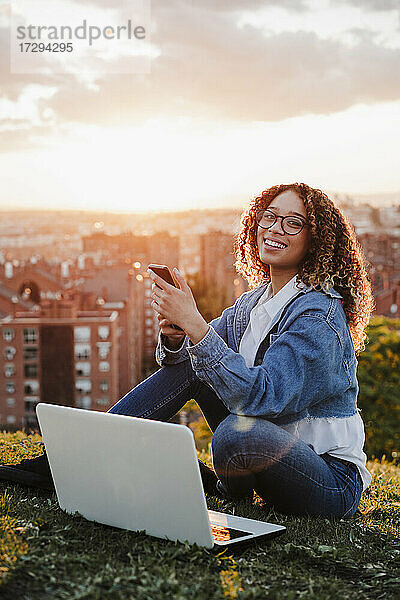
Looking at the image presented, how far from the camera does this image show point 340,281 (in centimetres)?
205

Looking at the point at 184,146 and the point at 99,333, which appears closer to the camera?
the point at 184,146

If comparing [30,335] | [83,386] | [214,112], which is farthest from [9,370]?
[214,112]

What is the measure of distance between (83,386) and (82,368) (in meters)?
0.34

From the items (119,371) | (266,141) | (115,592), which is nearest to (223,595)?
(115,592)

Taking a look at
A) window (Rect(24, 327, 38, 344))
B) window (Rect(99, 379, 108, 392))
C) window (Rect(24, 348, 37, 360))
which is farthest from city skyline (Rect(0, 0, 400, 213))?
window (Rect(99, 379, 108, 392))

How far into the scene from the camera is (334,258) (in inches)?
82.2

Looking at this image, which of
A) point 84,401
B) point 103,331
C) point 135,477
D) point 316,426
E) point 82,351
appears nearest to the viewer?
point 135,477

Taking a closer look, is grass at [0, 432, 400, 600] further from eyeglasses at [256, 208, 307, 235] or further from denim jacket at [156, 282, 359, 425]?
eyeglasses at [256, 208, 307, 235]

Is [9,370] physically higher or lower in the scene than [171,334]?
lower

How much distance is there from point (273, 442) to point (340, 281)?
20.0 inches

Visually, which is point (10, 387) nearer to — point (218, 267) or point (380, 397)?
point (218, 267)

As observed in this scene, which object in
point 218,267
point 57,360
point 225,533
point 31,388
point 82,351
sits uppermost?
point 218,267

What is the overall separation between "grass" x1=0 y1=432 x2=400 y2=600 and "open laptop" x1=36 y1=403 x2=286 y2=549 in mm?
34

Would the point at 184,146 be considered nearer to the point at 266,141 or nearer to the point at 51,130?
the point at 266,141
